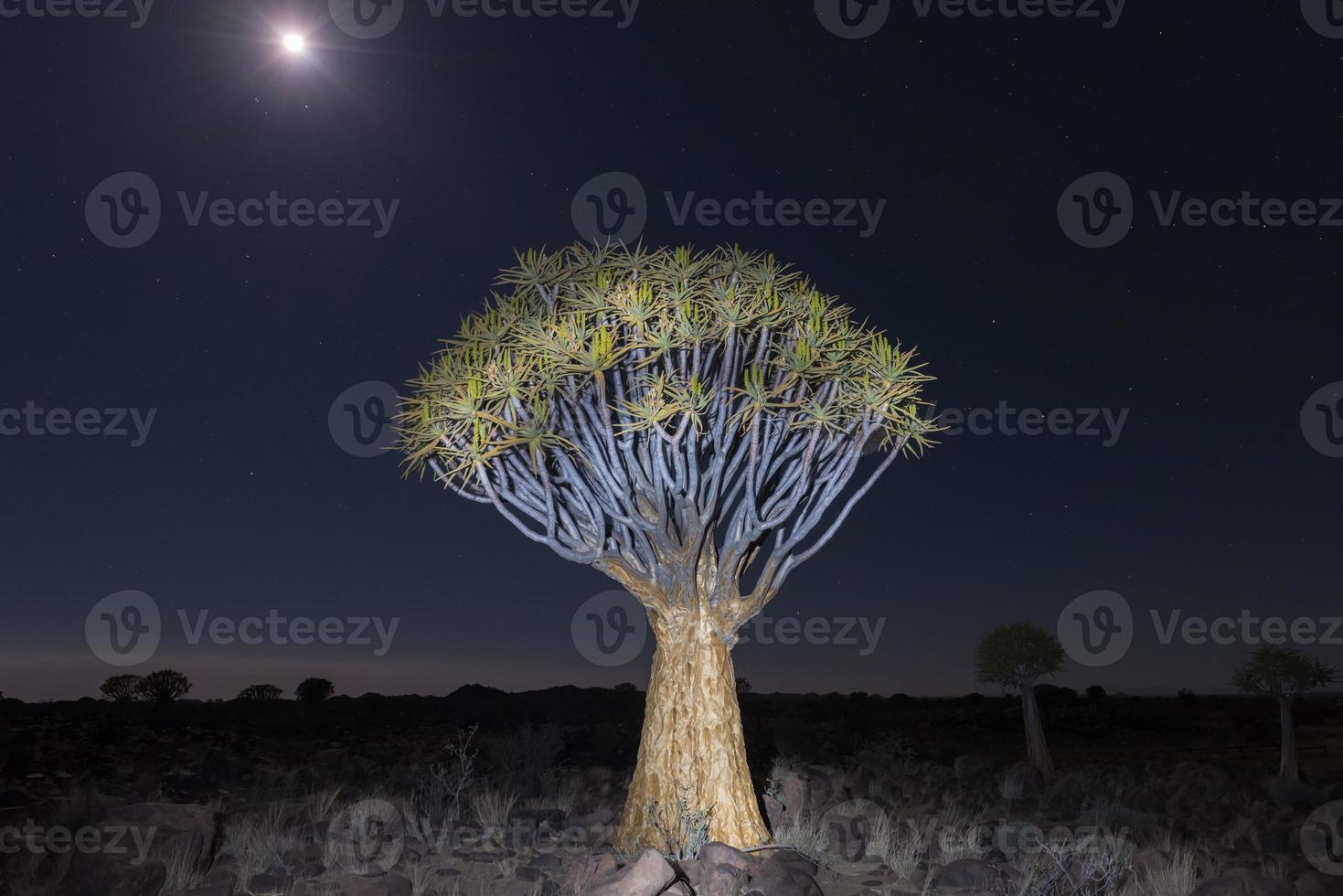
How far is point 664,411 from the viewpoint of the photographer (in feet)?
27.0

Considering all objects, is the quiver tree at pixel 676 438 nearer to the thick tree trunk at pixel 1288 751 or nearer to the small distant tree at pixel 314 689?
the thick tree trunk at pixel 1288 751

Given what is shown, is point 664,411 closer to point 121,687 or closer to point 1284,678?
point 1284,678

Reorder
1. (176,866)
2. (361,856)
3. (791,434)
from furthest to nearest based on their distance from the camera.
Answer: (791,434), (361,856), (176,866)

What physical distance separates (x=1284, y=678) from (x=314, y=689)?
36405 millimetres

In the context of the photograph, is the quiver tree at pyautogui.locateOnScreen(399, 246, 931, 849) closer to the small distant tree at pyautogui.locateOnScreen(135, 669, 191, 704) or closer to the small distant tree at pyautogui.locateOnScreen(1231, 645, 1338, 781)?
the small distant tree at pyautogui.locateOnScreen(1231, 645, 1338, 781)

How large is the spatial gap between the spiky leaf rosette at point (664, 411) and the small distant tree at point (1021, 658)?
834 centimetres

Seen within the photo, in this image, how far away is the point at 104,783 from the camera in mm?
12422

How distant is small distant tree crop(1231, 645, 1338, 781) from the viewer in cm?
1414

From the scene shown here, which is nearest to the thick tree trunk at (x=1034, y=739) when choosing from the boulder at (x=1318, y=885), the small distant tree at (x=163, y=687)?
the boulder at (x=1318, y=885)

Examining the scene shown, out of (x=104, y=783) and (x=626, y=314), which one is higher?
(x=626, y=314)

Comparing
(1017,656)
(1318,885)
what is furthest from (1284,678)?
(1318,885)

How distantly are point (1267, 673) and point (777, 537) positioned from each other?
1085 centimetres

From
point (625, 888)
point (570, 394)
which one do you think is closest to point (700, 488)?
point (570, 394)

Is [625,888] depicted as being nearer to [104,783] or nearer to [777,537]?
[777,537]
